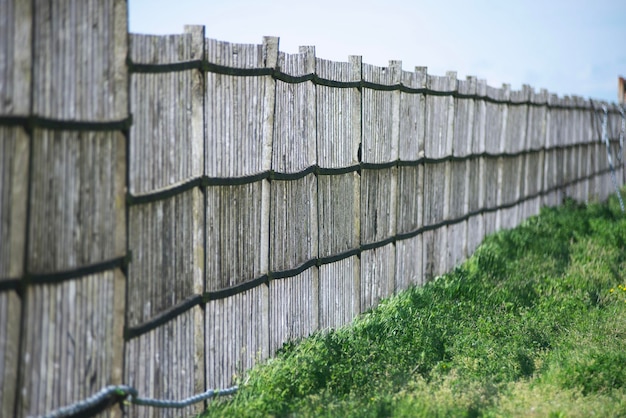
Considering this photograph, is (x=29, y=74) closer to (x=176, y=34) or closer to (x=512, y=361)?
(x=176, y=34)

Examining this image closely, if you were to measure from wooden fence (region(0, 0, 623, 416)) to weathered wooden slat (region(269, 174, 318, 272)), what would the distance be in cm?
2

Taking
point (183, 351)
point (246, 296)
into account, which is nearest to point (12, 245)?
point (183, 351)

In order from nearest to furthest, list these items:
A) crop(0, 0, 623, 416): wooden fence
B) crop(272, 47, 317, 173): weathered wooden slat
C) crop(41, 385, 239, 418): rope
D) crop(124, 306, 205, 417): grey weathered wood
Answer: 1. crop(0, 0, 623, 416): wooden fence
2. crop(41, 385, 239, 418): rope
3. crop(124, 306, 205, 417): grey weathered wood
4. crop(272, 47, 317, 173): weathered wooden slat

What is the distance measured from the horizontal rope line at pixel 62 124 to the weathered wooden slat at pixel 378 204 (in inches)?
158

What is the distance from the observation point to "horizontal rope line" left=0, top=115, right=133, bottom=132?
4077 mm

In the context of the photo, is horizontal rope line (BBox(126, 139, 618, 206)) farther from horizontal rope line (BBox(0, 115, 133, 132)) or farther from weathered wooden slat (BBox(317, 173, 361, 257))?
horizontal rope line (BBox(0, 115, 133, 132))

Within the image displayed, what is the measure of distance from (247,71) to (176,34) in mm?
906

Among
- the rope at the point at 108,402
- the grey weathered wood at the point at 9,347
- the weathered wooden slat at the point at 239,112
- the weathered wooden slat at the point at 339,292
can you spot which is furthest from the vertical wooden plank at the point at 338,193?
the grey weathered wood at the point at 9,347

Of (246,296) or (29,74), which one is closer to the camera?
(29,74)

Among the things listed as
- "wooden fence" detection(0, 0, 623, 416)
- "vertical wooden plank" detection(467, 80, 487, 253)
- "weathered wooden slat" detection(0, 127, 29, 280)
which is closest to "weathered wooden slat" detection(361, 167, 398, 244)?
"wooden fence" detection(0, 0, 623, 416)

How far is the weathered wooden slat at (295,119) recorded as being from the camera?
6844 mm

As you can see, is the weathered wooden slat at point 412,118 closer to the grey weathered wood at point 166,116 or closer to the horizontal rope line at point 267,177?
the horizontal rope line at point 267,177

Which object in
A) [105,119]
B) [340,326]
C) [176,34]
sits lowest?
[340,326]

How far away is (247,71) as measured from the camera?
20.6 feet
